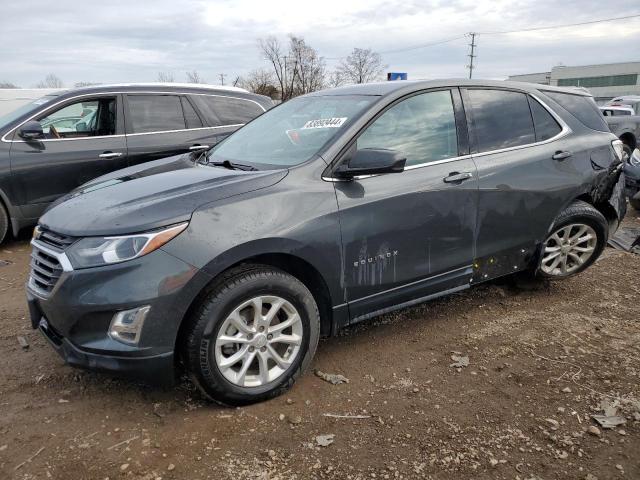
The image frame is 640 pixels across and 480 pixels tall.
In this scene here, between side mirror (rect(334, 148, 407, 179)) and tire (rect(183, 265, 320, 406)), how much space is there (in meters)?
0.72

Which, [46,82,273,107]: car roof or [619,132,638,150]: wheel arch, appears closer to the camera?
[46,82,273,107]: car roof

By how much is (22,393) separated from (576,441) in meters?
3.02

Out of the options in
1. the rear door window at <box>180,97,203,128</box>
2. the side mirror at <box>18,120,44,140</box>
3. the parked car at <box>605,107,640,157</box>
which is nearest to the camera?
the side mirror at <box>18,120,44,140</box>

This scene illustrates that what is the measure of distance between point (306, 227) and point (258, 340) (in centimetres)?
67

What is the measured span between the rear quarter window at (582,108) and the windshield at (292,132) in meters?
1.95

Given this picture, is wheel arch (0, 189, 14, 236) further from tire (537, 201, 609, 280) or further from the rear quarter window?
the rear quarter window

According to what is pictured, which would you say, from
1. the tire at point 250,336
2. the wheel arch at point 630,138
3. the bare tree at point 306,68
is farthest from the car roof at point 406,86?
the bare tree at point 306,68

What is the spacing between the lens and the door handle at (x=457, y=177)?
3400mm

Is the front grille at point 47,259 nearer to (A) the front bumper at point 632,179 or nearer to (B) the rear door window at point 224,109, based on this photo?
(B) the rear door window at point 224,109

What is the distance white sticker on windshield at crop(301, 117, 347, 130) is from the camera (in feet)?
10.6

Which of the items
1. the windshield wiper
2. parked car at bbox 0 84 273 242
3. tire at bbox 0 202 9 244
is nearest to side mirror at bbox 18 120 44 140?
parked car at bbox 0 84 273 242

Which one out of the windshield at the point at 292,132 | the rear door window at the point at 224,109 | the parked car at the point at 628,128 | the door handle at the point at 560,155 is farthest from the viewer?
the parked car at the point at 628,128

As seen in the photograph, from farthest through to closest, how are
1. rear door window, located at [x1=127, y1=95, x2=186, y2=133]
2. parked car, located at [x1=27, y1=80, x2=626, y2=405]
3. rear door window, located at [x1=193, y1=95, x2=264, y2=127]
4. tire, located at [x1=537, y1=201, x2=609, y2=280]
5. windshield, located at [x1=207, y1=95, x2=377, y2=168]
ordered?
1. rear door window, located at [x1=193, y1=95, x2=264, y2=127]
2. rear door window, located at [x1=127, y1=95, x2=186, y2=133]
3. tire, located at [x1=537, y1=201, x2=609, y2=280]
4. windshield, located at [x1=207, y1=95, x2=377, y2=168]
5. parked car, located at [x1=27, y1=80, x2=626, y2=405]

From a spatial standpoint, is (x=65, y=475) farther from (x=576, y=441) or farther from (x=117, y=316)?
(x=576, y=441)
